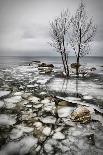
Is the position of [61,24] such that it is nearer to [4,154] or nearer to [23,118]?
[23,118]

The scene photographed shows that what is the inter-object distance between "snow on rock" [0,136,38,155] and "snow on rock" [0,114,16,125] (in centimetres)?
A: 82

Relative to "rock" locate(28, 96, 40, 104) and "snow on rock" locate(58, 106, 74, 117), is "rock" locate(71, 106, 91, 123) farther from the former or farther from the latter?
"rock" locate(28, 96, 40, 104)

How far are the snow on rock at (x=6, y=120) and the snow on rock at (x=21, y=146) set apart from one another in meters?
0.82

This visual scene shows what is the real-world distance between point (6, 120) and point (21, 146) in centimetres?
120

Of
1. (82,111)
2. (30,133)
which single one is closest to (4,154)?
(30,133)

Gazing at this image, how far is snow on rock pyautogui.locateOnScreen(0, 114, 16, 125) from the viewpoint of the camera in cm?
405

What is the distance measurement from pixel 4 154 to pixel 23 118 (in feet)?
4.65

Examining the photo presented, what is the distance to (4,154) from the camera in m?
2.94

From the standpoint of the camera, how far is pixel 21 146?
3182 mm

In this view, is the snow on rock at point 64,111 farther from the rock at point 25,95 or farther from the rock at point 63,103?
the rock at point 25,95

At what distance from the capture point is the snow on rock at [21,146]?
9.90ft

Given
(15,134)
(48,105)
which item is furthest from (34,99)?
(15,134)

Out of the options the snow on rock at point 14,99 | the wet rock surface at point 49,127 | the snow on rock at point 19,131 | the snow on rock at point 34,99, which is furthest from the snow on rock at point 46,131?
the snow on rock at point 14,99

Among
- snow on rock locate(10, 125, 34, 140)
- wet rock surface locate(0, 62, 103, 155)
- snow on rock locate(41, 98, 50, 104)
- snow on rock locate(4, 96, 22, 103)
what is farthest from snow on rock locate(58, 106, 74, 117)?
snow on rock locate(4, 96, 22, 103)
